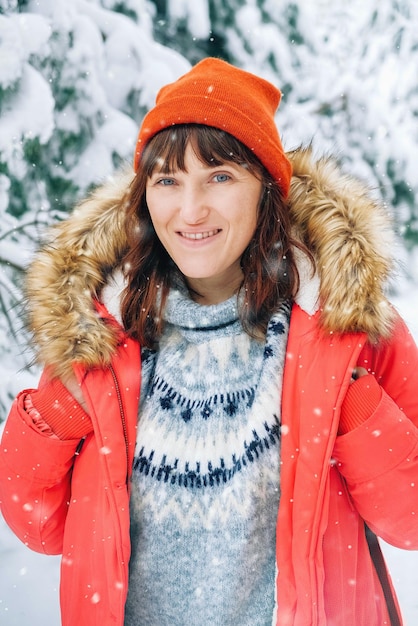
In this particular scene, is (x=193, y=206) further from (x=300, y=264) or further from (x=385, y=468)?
(x=385, y=468)

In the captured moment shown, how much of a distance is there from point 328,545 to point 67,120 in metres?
2.68

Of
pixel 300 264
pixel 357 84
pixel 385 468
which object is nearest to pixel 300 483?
pixel 385 468

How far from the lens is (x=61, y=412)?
1525mm

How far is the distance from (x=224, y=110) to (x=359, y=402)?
0.86 meters

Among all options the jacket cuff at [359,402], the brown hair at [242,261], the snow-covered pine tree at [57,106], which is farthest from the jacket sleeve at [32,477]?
the snow-covered pine tree at [57,106]

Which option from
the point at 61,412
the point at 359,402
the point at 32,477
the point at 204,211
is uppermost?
the point at 204,211

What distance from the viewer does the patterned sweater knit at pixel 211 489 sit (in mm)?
1478

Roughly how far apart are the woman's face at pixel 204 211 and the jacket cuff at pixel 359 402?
503 mm

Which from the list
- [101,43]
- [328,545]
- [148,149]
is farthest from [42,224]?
[328,545]

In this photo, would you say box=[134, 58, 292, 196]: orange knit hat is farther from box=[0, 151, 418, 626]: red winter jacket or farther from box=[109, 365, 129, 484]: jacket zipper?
box=[109, 365, 129, 484]: jacket zipper

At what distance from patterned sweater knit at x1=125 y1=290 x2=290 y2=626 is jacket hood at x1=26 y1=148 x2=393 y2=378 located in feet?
0.65

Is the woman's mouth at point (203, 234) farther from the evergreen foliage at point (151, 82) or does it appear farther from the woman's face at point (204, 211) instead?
the evergreen foliage at point (151, 82)

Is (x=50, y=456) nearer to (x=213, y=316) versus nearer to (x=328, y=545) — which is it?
(x=213, y=316)

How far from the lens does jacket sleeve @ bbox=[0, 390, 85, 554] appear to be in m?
1.49
